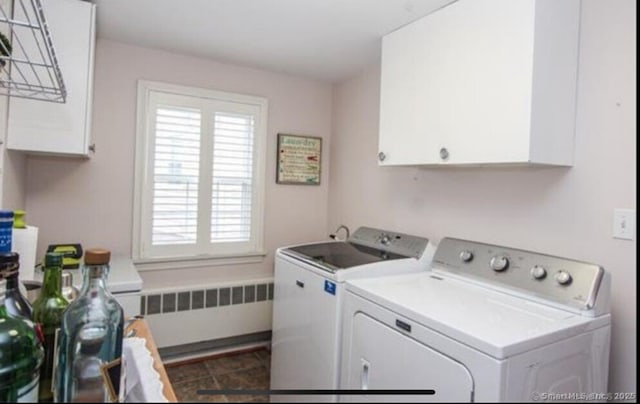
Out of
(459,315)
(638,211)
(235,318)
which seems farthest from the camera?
(235,318)

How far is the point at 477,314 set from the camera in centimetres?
125

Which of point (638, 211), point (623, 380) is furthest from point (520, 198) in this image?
point (638, 211)

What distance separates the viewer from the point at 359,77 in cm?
285

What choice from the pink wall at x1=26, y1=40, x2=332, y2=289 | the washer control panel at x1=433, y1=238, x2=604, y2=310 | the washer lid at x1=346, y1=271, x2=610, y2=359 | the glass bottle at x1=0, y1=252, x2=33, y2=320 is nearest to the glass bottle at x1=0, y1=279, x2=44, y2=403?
the glass bottle at x1=0, y1=252, x2=33, y2=320

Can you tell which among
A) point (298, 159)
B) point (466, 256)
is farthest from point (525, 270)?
point (298, 159)

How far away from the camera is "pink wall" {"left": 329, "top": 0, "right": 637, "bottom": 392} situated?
1.38 metres

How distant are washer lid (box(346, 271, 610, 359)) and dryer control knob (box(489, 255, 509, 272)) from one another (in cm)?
10

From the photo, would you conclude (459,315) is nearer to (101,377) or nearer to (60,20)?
(101,377)

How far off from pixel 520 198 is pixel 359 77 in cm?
157

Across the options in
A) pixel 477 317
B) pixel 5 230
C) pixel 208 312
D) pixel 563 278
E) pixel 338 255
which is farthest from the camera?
pixel 208 312

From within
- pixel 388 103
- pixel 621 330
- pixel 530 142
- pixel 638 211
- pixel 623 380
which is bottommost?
pixel 623 380

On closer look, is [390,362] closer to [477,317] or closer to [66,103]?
[477,317]

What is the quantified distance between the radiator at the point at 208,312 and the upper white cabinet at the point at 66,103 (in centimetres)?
117

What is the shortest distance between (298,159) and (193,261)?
1.10 m
